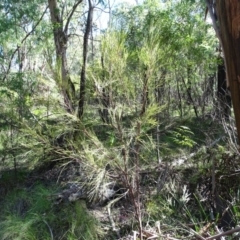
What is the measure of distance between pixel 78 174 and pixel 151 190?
950 mm

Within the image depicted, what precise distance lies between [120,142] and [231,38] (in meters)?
1.90

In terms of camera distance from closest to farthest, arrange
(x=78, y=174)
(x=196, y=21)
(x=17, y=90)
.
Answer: (x=78, y=174)
(x=17, y=90)
(x=196, y=21)

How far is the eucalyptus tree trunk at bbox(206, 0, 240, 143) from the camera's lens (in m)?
1.53

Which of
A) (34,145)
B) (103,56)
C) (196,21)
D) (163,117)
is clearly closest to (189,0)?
(196,21)

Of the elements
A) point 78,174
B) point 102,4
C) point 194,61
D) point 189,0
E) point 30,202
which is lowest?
point 30,202

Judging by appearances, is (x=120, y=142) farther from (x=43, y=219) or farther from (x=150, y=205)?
(x=43, y=219)

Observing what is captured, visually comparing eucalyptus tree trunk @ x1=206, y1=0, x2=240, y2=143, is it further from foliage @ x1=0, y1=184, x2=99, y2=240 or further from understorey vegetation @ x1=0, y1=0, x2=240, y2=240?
foliage @ x1=0, y1=184, x2=99, y2=240

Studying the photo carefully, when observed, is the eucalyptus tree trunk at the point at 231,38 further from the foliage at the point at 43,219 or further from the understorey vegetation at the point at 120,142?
the foliage at the point at 43,219

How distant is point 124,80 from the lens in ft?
10.2

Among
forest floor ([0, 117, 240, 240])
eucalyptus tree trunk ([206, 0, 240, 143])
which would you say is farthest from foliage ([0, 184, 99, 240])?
Answer: eucalyptus tree trunk ([206, 0, 240, 143])

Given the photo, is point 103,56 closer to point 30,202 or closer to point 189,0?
point 30,202

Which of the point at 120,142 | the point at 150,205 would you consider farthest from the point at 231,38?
the point at 150,205

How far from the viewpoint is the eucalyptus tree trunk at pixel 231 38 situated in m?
1.53

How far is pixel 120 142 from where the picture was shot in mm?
3299
